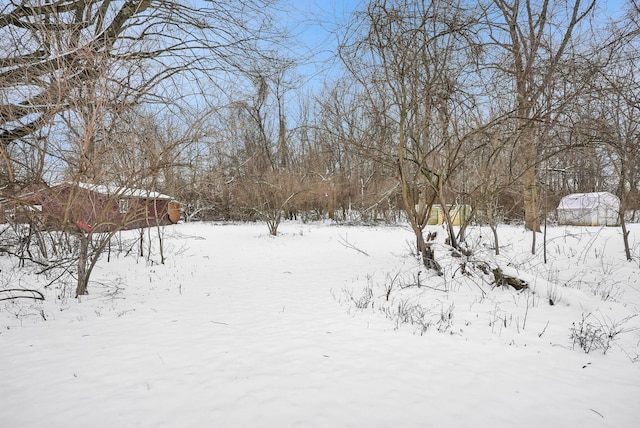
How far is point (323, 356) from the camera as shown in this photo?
2.79 m

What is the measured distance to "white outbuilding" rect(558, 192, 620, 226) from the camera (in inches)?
588

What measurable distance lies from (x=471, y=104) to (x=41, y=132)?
6.56 metres

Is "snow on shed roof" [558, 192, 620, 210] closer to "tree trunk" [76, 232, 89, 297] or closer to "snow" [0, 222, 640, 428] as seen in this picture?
"snow" [0, 222, 640, 428]

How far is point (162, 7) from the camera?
587 cm

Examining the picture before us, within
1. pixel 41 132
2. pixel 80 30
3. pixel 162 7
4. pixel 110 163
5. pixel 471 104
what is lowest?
pixel 110 163

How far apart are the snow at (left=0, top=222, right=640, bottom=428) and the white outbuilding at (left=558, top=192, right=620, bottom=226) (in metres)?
12.3

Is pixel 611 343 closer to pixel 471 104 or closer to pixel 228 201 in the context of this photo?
pixel 471 104

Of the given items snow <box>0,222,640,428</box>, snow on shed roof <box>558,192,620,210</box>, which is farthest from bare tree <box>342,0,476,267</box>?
snow on shed roof <box>558,192,620,210</box>

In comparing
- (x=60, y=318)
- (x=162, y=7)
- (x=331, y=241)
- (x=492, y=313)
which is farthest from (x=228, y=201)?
(x=492, y=313)

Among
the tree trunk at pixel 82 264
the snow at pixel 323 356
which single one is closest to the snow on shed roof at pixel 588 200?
the snow at pixel 323 356

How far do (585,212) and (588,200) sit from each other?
2.39 ft

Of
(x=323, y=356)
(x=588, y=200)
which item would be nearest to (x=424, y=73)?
(x=323, y=356)

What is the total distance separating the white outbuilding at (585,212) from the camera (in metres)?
14.9

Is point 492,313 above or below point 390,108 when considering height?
below
